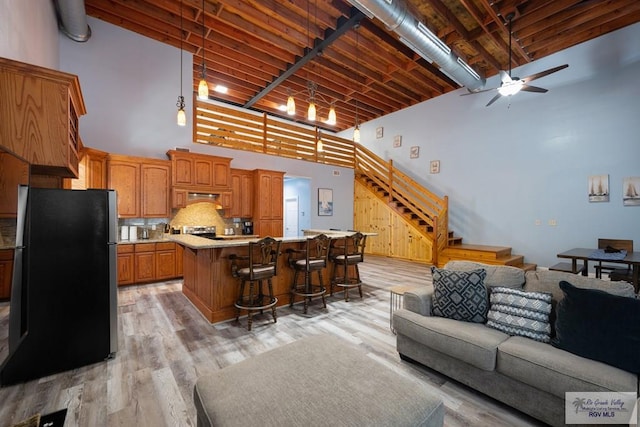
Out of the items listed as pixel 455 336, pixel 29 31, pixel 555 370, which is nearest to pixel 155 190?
pixel 29 31

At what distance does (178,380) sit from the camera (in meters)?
2.27

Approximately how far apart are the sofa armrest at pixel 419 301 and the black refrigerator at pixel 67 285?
2878 mm

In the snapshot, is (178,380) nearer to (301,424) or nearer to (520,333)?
(301,424)

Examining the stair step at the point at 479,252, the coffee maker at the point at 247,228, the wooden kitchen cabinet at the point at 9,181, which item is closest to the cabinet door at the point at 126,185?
the coffee maker at the point at 247,228

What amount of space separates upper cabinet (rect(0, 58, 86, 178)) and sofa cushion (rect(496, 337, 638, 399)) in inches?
162

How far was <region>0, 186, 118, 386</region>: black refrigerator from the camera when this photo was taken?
223 cm

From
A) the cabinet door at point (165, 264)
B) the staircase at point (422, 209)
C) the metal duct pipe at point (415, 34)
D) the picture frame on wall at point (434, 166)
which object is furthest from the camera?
the picture frame on wall at point (434, 166)

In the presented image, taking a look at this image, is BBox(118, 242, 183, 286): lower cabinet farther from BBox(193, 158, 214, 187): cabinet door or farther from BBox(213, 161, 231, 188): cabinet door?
BBox(213, 161, 231, 188): cabinet door

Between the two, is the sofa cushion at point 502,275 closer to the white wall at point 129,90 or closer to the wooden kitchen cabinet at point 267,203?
the wooden kitchen cabinet at point 267,203

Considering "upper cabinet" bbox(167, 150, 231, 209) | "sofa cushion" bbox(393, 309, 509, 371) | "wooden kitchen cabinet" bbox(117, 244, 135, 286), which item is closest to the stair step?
"sofa cushion" bbox(393, 309, 509, 371)

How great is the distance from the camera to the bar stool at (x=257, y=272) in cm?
329

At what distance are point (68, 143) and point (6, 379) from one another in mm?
2080

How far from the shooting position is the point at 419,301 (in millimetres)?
2494

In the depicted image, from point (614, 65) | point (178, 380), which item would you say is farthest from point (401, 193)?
point (178, 380)
